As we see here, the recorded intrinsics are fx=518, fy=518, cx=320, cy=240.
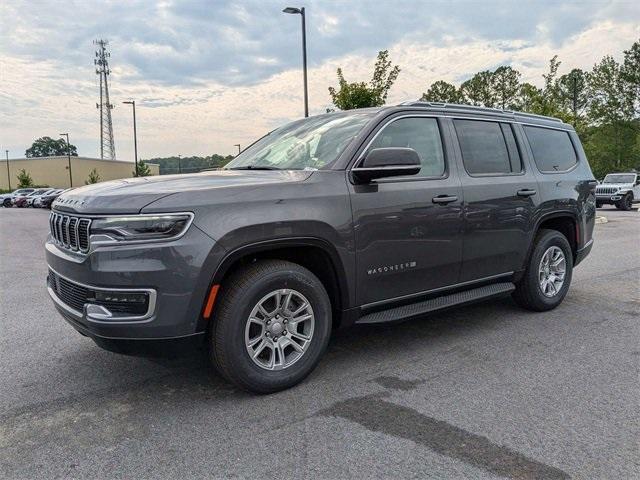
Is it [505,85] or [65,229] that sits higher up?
[505,85]

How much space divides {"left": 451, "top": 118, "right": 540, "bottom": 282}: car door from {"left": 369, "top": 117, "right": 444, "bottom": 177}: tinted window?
25cm

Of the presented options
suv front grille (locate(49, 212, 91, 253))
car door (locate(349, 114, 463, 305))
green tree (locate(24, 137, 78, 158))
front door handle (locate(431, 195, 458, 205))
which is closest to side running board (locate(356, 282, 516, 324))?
car door (locate(349, 114, 463, 305))

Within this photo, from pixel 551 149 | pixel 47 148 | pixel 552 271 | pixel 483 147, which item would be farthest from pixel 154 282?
pixel 47 148

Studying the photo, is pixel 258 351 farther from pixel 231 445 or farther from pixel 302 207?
pixel 302 207

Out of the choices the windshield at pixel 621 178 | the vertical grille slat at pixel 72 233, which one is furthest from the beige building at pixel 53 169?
the vertical grille slat at pixel 72 233

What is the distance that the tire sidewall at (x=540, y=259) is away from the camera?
5.14 meters

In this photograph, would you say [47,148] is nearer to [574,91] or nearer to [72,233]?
[574,91]

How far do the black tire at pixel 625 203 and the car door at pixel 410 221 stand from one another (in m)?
22.9

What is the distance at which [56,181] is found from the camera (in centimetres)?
7981

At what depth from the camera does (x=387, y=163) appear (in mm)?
3576

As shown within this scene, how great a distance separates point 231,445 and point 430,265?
2103 millimetres

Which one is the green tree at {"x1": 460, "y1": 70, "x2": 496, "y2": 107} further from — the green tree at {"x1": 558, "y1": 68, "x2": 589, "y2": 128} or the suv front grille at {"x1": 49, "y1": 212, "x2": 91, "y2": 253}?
the suv front grille at {"x1": 49, "y1": 212, "x2": 91, "y2": 253}

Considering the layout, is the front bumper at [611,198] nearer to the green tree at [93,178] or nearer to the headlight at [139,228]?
the headlight at [139,228]

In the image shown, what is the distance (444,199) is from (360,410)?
1853mm
